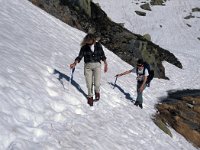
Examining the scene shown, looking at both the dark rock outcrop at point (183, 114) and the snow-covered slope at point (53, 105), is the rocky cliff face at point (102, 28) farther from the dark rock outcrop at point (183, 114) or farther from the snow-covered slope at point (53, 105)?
the dark rock outcrop at point (183, 114)

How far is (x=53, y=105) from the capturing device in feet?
40.2

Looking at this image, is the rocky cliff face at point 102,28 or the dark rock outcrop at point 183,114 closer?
the dark rock outcrop at point 183,114

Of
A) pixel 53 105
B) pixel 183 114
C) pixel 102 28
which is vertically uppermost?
pixel 53 105

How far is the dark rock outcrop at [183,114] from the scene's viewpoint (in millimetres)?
17891

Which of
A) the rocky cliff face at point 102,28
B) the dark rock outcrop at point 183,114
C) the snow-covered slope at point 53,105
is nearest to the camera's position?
the snow-covered slope at point 53,105

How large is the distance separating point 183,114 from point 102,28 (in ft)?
55.6

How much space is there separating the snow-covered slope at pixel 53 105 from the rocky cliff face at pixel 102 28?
7.28 meters

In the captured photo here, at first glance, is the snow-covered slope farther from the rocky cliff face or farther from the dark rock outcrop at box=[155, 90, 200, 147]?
the rocky cliff face

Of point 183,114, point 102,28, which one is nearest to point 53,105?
point 183,114

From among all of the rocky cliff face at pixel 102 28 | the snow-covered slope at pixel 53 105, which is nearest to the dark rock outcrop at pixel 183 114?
the snow-covered slope at pixel 53 105

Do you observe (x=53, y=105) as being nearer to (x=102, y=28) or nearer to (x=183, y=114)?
(x=183, y=114)

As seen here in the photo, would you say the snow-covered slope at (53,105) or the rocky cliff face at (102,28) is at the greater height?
the snow-covered slope at (53,105)

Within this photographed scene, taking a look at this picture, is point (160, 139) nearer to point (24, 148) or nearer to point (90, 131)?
point (90, 131)

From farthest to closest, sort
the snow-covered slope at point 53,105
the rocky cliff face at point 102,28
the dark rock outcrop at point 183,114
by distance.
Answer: the rocky cliff face at point 102,28 → the dark rock outcrop at point 183,114 → the snow-covered slope at point 53,105
